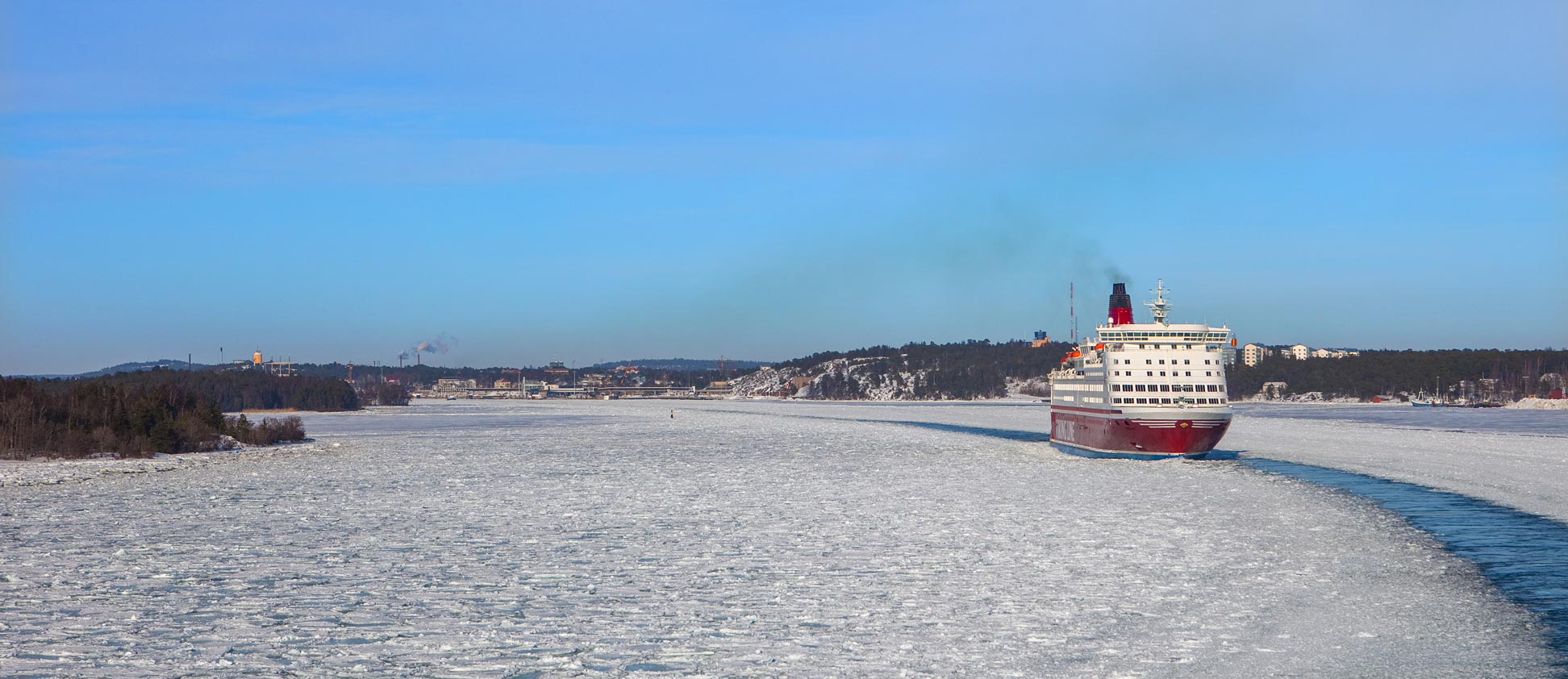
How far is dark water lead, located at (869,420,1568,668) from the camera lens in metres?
15.0

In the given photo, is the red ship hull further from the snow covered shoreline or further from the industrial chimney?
the snow covered shoreline

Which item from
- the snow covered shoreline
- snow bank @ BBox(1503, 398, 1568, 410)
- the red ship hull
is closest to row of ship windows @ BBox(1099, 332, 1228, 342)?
the red ship hull

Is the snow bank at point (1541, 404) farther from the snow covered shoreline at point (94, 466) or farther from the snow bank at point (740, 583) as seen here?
the snow covered shoreline at point (94, 466)

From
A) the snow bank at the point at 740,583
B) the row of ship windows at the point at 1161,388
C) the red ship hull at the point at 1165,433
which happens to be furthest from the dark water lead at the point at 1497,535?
the row of ship windows at the point at 1161,388

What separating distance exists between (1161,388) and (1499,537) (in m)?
22.7

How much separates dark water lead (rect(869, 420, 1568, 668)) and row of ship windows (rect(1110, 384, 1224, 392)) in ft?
25.2

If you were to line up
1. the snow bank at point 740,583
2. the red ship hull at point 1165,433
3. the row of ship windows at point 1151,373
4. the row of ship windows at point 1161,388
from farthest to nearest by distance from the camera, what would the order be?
the row of ship windows at point 1151,373, the row of ship windows at point 1161,388, the red ship hull at point 1165,433, the snow bank at point 740,583

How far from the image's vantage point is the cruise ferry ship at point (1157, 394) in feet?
139

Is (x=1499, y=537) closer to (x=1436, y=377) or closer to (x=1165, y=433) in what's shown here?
(x=1165, y=433)

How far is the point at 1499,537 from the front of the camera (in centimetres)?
2084

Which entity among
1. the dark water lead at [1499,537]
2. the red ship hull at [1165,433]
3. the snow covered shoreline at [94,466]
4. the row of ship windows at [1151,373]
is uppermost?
the row of ship windows at [1151,373]

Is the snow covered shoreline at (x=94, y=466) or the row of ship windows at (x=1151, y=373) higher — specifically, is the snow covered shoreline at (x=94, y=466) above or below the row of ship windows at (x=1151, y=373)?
below

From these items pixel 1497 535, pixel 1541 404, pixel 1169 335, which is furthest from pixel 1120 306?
pixel 1541 404

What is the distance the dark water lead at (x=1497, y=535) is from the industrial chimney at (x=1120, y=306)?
18453mm
